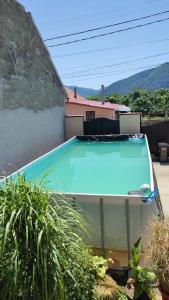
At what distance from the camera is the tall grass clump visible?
10.8 feet

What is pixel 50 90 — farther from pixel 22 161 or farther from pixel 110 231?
pixel 110 231

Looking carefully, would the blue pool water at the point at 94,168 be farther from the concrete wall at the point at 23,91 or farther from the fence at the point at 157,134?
the fence at the point at 157,134

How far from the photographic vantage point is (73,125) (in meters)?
16.7

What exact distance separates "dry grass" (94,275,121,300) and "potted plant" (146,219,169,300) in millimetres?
583

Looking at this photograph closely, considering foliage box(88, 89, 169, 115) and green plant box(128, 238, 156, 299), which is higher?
foliage box(88, 89, 169, 115)

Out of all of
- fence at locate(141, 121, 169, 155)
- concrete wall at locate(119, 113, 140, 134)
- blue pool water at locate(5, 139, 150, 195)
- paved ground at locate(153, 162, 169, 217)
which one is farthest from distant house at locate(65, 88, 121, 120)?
paved ground at locate(153, 162, 169, 217)

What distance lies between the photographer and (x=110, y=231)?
5.87 meters

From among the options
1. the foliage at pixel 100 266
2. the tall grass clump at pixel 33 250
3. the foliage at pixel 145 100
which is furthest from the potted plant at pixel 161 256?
the foliage at pixel 145 100

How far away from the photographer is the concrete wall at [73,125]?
16.6 meters

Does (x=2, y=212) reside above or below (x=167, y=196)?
above

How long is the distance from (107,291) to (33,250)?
1.42 m

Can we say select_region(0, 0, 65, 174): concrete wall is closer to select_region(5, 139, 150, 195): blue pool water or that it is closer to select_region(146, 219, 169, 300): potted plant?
select_region(5, 139, 150, 195): blue pool water

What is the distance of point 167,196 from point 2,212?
7.53 m

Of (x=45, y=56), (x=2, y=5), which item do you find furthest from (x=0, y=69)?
(x=45, y=56)
